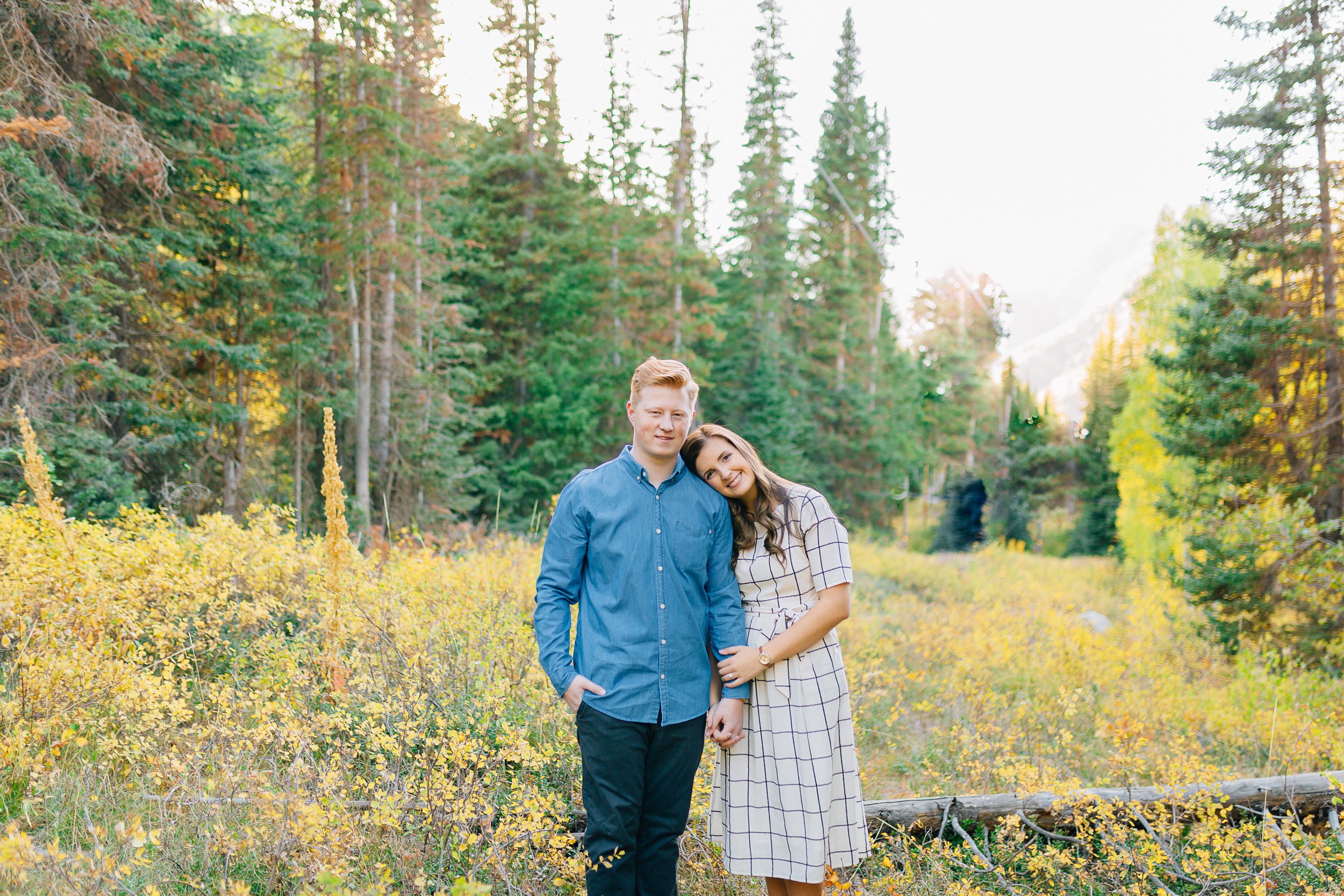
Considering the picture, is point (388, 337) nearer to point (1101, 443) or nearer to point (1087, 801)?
point (1087, 801)

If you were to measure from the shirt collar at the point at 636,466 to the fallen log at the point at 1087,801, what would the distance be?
6.70 feet

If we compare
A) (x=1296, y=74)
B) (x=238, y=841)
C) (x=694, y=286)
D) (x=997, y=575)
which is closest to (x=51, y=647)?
(x=238, y=841)

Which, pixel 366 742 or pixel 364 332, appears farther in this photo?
pixel 364 332

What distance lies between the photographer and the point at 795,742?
271cm

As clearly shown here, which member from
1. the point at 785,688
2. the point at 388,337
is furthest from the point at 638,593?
the point at 388,337

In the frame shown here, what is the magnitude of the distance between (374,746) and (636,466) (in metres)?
1.99

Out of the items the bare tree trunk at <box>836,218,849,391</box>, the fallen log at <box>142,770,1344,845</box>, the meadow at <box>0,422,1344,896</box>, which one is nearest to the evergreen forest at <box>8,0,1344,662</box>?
the bare tree trunk at <box>836,218,849,391</box>

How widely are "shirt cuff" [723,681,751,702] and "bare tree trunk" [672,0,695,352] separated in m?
17.9

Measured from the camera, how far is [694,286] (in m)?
20.6

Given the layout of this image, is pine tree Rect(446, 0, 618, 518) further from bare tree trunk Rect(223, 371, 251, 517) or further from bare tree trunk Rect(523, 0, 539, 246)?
bare tree trunk Rect(223, 371, 251, 517)

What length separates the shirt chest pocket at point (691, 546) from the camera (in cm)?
267

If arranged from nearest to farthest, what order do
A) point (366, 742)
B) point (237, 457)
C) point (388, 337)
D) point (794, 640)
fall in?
point (794, 640) < point (366, 742) < point (237, 457) < point (388, 337)

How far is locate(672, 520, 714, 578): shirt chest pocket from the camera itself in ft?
8.75

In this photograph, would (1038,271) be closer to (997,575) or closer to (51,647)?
(997,575)
